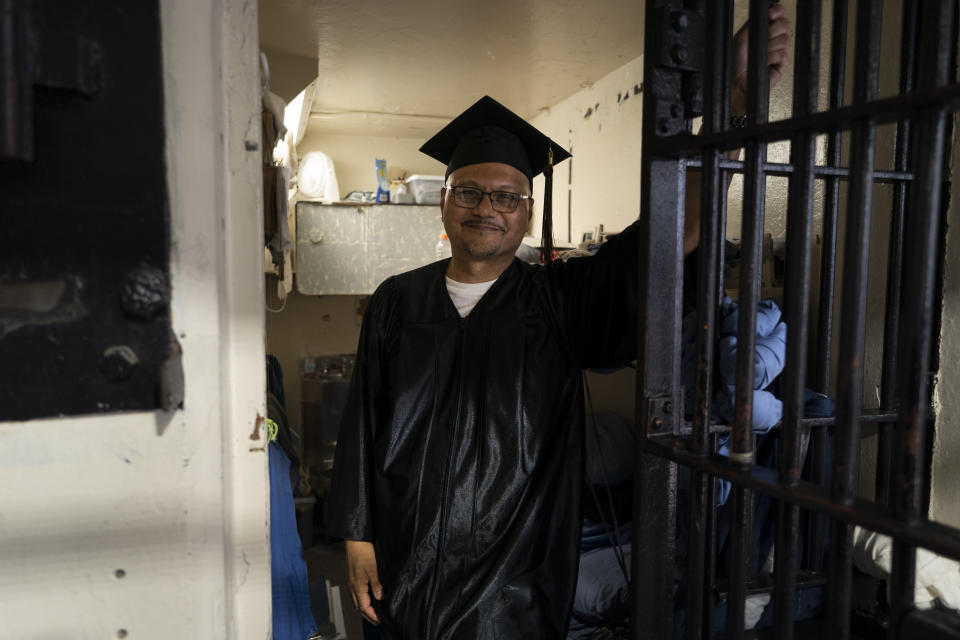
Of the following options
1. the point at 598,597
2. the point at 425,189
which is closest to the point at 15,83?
the point at 598,597

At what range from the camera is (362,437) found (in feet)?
5.07

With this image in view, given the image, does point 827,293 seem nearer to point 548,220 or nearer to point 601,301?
point 601,301

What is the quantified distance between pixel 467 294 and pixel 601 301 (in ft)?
1.14

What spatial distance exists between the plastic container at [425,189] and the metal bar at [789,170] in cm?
286

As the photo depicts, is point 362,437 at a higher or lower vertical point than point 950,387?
lower

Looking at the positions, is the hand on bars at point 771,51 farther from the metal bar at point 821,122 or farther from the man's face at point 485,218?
the man's face at point 485,218

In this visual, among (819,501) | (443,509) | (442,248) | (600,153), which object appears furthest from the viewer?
(442,248)

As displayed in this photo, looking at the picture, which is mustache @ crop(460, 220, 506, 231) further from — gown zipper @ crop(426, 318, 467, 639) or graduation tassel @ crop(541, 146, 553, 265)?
gown zipper @ crop(426, 318, 467, 639)

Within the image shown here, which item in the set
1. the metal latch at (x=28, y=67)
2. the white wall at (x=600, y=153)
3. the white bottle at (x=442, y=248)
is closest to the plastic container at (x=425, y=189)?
the white bottle at (x=442, y=248)

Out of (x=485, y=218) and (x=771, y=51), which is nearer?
(x=771, y=51)

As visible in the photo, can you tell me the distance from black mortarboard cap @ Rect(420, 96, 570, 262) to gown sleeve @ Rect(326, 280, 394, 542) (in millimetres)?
450

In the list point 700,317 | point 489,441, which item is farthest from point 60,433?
point 489,441

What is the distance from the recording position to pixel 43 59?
1.70 ft

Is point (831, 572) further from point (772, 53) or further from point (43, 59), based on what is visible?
point (43, 59)
